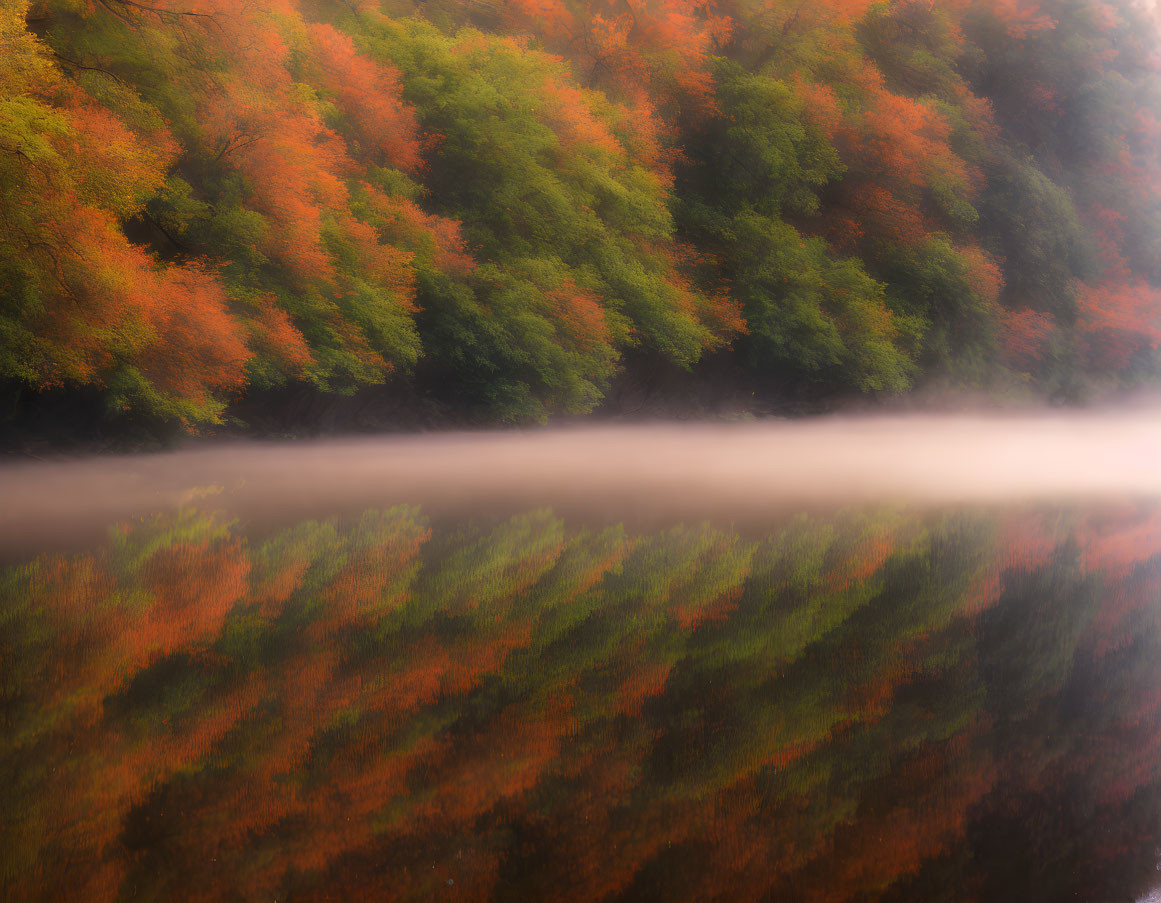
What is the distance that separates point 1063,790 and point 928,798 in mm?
433

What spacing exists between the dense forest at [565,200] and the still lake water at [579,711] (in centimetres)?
525

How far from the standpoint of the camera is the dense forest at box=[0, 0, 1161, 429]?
41.1ft

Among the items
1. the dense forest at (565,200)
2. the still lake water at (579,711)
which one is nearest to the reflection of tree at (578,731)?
the still lake water at (579,711)

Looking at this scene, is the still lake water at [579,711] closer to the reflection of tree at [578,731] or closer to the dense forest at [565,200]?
the reflection of tree at [578,731]

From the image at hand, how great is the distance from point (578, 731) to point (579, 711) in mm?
211

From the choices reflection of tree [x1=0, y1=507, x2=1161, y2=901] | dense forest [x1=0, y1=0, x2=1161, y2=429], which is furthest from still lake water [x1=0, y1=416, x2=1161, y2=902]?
dense forest [x1=0, y1=0, x2=1161, y2=429]

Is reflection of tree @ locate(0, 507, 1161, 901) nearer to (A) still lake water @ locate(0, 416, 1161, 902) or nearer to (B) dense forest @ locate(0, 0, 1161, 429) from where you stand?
(A) still lake water @ locate(0, 416, 1161, 902)

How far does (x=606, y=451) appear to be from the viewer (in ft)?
54.2

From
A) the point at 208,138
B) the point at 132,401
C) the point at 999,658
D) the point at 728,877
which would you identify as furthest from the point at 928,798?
the point at 208,138

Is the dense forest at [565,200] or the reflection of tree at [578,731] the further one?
the dense forest at [565,200]

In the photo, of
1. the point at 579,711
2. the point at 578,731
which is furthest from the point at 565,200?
the point at 578,731

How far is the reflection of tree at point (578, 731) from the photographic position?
2.59m

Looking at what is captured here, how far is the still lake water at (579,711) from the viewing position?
260 centimetres

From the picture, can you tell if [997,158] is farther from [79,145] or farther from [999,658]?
[999,658]
